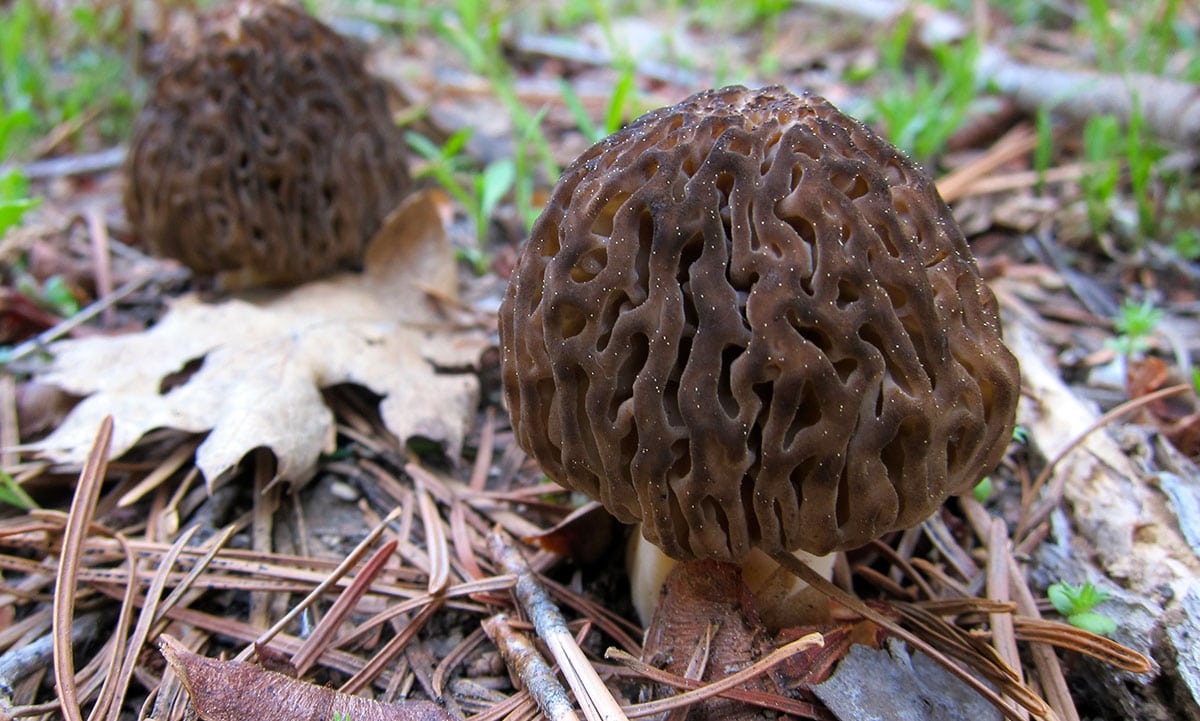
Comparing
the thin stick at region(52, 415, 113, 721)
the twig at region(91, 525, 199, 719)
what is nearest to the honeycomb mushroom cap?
the twig at region(91, 525, 199, 719)

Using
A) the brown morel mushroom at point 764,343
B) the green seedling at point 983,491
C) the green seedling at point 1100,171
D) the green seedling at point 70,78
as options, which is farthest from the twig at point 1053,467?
the green seedling at point 70,78

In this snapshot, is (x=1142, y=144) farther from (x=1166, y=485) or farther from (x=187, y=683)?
(x=187, y=683)

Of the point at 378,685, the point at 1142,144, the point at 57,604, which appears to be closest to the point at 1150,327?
the point at 1142,144

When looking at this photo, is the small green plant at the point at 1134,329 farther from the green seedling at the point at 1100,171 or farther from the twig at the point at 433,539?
the twig at the point at 433,539

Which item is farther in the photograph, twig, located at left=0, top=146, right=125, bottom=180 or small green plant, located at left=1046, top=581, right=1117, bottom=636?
twig, located at left=0, top=146, right=125, bottom=180

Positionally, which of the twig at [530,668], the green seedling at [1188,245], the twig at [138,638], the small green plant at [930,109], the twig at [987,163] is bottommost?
the twig at [138,638]

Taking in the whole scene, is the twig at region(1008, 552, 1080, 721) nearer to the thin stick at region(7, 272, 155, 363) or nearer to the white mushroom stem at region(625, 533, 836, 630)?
the white mushroom stem at region(625, 533, 836, 630)
